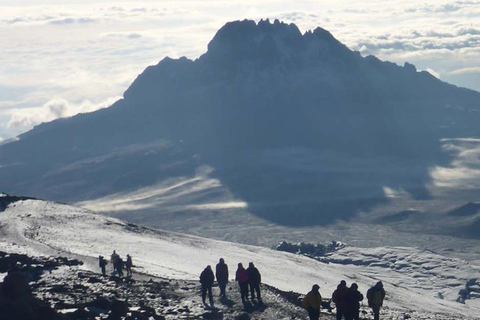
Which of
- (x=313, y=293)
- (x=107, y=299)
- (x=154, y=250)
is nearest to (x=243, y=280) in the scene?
→ (x=313, y=293)

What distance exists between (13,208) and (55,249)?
1566 inches

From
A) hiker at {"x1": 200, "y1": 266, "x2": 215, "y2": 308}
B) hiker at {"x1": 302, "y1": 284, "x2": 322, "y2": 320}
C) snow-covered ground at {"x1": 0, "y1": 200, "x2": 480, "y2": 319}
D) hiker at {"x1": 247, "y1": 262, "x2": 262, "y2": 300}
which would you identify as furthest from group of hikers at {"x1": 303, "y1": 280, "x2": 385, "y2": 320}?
snow-covered ground at {"x1": 0, "y1": 200, "x2": 480, "y2": 319}

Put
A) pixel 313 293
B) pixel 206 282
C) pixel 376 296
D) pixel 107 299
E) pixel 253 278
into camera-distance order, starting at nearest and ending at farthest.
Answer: pixel 313 293
pixel 107 299
pixel 376 296
pixel 206 282
pixel 253 278

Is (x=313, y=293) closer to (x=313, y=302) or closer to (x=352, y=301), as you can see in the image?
(x=313, y=302)

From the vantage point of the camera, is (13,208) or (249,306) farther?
(13,208)

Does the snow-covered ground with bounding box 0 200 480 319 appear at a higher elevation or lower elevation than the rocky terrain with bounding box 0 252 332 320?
lower

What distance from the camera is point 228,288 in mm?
54750

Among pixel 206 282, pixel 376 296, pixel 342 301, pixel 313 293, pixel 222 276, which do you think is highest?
pixel 313 293

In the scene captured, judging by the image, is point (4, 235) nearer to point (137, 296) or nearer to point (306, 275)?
point (306, 275)

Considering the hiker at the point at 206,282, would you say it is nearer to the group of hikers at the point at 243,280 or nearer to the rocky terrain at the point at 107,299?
the group of hikers at the point at 243,280

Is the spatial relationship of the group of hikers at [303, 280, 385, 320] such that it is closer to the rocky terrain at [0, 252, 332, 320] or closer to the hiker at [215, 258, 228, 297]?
the rocky terrain at [0, 252, 332, 320]

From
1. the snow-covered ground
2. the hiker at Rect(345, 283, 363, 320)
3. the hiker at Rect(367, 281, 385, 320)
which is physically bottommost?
the snow-covered ground

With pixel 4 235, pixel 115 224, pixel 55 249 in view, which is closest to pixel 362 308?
pixel 55 249

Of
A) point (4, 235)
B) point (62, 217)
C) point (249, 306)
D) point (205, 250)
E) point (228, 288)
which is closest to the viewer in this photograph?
point (249, 306)
